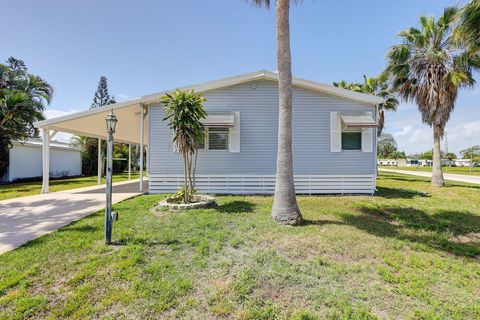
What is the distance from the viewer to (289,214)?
5.55 meters

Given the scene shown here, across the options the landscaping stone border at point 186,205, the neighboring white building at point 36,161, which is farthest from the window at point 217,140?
the neighboring white building at point 36,161

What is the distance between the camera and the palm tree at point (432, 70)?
38.9ft

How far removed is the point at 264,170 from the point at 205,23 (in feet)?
23.0

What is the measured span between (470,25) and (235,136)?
25.1 feet

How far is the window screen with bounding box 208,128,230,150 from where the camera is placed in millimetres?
9750

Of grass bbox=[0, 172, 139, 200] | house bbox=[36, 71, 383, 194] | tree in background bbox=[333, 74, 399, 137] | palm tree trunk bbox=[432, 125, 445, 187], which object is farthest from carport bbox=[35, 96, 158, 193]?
tree in background bbox=[333, 74, 399, 137]

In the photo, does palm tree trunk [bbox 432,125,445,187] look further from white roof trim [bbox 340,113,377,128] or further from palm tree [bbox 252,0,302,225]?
palm tree [bbox 252,0,302,225]

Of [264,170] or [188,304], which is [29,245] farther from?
[264,170]

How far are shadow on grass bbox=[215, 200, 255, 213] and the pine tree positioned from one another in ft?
126

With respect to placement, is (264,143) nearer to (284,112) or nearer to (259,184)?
(259,184)

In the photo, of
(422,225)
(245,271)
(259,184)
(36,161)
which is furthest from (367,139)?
(36,161)

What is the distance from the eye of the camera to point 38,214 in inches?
268

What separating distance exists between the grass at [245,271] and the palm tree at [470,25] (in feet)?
16.4

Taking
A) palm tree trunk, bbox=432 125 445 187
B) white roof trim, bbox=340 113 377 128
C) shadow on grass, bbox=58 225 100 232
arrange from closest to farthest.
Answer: shadow on grass, bbox=58 225 100 232, white roof trim, bbox=340 113 377 128, palm tree trunk, bbox=432 125 445 187
